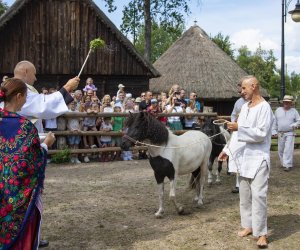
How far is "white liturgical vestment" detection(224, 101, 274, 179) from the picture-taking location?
5.46 m

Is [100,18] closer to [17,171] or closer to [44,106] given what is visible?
[44,106]

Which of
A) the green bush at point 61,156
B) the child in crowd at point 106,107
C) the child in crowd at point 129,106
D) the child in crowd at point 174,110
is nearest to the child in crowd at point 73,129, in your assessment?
the green bush at point 61,156

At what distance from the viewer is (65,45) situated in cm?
1819

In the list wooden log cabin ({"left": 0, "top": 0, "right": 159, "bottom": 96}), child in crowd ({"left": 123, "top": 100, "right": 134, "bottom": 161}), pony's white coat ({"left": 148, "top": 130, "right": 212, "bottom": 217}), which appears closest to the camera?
pony's white coat ({"left": 148, "top": 130, "right": 212, "bottom": 217})

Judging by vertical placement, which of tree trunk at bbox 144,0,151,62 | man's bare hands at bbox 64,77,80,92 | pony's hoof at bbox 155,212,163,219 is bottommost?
pony's hoof at bbox 155,212,163,219

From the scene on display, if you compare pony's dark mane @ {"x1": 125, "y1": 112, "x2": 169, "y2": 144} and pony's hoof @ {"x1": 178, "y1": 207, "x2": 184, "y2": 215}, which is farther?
pony's hoof @ {"x1": 178, "y1": 207, "x2": 184, "y2": 215}

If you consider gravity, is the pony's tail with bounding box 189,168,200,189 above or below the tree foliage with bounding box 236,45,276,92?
below

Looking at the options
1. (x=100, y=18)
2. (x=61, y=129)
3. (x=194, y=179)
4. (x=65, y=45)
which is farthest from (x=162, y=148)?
(x=100, y=18)

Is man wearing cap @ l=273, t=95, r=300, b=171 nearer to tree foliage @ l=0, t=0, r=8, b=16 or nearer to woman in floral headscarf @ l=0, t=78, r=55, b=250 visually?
woman in floral headscarf @ l=0, t=78, r=55, b=250

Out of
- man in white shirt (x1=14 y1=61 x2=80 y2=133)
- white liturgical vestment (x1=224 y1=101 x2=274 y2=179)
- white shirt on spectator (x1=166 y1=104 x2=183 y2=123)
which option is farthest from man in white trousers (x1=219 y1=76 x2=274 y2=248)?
white shirt on spectator (x1=166 y1=104 x2=183 y2=123)

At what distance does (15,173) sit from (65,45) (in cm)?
1540

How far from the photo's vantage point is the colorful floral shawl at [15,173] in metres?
3.48

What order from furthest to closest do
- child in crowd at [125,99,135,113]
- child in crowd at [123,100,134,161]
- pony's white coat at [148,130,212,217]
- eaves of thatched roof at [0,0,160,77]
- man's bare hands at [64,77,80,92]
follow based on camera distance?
eaves of thatched roof at [0,0,160,77]
child in crowd at [125,99,135,113]
child in crowd at [123,100,134,161]
pony's white coat at [148,130,212,217]
man's bare hands at [64,77,80,92]

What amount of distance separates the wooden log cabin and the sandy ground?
875 cm
